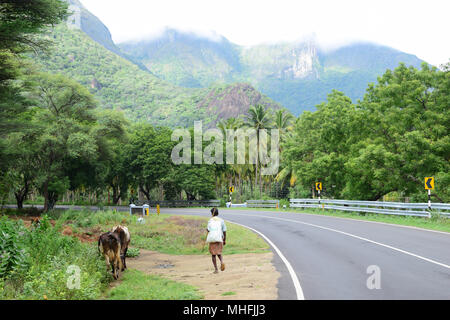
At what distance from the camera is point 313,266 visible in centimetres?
1056

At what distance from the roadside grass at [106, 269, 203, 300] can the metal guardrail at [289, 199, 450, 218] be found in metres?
17.3

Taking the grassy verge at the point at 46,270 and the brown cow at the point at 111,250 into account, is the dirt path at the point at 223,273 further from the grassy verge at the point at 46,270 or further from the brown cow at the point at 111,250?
the grassy verge at the point at 46,270

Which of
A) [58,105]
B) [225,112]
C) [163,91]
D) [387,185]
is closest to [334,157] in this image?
[387,185]

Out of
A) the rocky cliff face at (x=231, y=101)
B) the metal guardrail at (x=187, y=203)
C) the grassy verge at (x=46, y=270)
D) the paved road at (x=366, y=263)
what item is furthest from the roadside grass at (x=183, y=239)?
the rocky cliff face at (x=231, y=101)

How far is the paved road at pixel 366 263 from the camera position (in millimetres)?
7645

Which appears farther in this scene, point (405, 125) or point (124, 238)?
point (405, 125)

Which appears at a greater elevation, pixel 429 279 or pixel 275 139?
pixel 275 139

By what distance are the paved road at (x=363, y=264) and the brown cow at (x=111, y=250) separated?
442 centimetres

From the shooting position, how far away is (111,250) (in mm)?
10711

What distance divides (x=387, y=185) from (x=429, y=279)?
23.9 m

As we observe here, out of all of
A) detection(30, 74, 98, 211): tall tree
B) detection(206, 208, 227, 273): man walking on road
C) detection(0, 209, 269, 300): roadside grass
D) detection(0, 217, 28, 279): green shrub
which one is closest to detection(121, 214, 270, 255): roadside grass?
detection(0, 209, 269, 300): roadside grass

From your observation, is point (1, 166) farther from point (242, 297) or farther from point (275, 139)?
point (275, 139)
